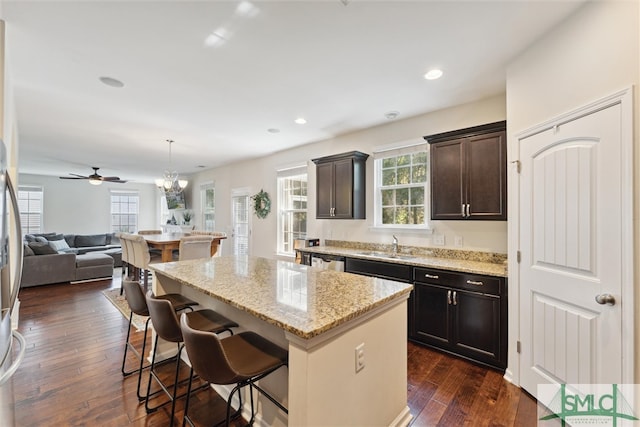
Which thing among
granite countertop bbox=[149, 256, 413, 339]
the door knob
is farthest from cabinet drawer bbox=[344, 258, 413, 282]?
the door knob

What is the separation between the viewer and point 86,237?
26.8ft

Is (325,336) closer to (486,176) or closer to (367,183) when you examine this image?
(486,176)

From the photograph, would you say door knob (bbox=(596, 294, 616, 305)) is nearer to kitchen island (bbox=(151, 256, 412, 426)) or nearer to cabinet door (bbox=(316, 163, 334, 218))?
kitchen island (bbox=(151, 256, 412, 426))

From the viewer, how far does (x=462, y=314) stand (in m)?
2.66

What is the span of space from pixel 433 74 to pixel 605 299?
6.91 ft

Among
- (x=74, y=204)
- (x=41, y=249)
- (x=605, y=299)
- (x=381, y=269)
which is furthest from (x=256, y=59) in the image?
(x=74, y=204)

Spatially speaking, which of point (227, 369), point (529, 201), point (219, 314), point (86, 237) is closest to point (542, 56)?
point (529, 201)

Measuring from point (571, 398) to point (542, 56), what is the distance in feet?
7.90

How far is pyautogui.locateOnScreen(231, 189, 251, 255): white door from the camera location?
6.53 m

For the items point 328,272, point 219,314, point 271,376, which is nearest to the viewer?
point 271,376

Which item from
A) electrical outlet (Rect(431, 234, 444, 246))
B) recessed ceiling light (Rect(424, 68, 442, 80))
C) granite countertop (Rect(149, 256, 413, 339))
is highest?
recessed ceiling light (Rect(424, 68, 442, 80))

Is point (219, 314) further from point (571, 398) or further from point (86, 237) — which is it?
point (86, 237)

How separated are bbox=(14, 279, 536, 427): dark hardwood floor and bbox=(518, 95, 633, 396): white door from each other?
384mm

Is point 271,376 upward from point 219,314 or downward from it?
downward
